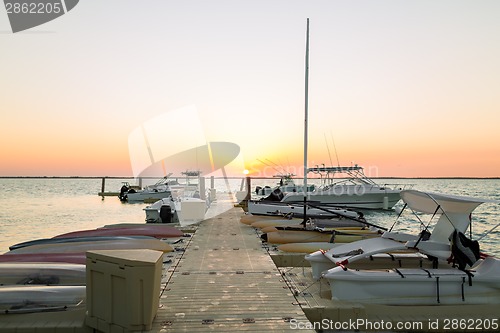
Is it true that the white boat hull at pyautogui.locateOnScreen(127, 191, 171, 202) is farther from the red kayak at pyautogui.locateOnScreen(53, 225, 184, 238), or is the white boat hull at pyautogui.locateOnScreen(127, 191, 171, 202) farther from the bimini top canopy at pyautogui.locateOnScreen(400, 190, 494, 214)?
the bimini top canopy at pyautogui.locateOnScreen(400, 190, 494, 214)

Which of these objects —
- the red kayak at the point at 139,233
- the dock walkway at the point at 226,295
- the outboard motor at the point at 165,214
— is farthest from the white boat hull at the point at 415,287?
the outboard motor at the point at 165,214

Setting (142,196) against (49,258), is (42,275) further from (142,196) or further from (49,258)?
(142,196)

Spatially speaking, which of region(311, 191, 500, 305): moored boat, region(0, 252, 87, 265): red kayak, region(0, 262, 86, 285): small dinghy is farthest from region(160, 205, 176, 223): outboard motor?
region(311, 191, 500, 305): moored boat

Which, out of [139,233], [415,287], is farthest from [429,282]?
[139,233]

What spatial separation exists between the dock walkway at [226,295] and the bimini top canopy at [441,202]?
12.1ft

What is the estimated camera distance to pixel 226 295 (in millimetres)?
7195

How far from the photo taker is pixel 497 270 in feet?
25.3

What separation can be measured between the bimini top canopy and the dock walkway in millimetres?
3684

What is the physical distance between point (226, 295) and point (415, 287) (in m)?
3.61

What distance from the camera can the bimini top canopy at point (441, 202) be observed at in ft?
27.3

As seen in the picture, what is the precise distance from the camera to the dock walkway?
5883 millimetres

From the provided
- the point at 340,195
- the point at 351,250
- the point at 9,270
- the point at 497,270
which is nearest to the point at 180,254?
the point at 9,270

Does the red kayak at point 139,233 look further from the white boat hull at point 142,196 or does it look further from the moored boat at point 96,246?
the white boat hull at point 142,196

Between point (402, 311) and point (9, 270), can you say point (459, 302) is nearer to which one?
point (402, 311)
